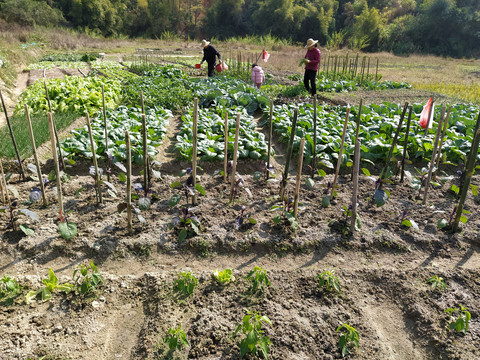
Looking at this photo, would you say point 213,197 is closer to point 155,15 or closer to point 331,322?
point 331,322

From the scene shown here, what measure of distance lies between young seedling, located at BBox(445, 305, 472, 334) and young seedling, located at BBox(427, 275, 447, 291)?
0.25 metres

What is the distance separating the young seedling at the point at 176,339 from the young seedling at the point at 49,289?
986 mm

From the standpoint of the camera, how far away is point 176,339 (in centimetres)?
221

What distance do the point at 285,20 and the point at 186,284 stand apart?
45744mm

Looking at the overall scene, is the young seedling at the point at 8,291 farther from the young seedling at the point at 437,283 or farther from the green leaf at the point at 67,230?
the young seedling at the point at 437,283

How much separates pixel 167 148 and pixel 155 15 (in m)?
44.4

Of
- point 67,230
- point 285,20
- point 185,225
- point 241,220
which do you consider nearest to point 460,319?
point 241,220

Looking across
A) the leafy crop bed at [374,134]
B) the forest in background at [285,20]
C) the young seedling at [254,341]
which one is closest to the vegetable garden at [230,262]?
the young seedling at [254,341]

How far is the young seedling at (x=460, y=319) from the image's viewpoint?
247 cm

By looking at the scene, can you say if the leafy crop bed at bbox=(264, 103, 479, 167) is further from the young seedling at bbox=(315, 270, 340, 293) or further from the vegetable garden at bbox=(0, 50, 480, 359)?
the young seedling at bbox=(315, 270, 340, 293)

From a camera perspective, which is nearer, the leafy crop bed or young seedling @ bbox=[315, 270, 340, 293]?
young seedling @ bbox=[315, 270, 340, 293]

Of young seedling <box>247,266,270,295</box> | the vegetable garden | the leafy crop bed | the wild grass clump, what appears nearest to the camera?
the vegetable garden

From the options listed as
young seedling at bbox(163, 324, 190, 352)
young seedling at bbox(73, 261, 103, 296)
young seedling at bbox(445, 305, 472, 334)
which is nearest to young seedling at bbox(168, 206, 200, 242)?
young seedling at bbox(73, 261, 103, 296)

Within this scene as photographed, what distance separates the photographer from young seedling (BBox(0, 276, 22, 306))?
2.63 metres
